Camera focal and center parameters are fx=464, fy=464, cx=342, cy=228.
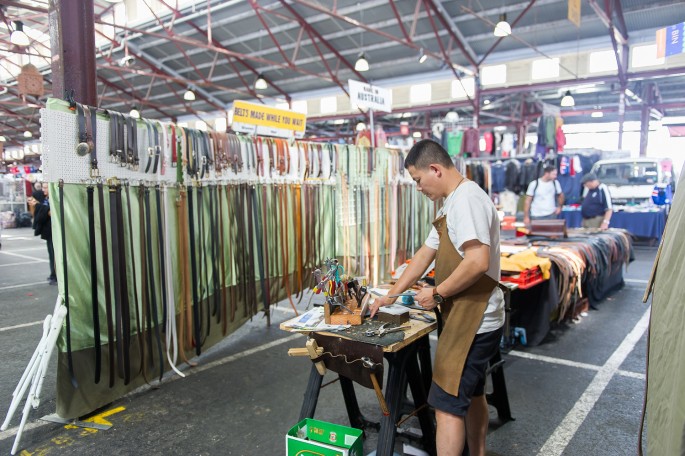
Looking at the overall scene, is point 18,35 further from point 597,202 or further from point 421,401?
point 597,202

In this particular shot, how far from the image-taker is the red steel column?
3203mm

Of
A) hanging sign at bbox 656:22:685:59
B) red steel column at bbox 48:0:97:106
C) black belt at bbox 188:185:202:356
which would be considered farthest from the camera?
hanging sign at bbox 656:22:685:59

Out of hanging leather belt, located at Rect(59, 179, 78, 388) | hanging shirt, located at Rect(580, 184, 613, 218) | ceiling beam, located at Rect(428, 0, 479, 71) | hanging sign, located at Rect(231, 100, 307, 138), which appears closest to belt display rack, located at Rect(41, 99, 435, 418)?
hanging leather belt, located at Rect(59, 179, 78, 388)

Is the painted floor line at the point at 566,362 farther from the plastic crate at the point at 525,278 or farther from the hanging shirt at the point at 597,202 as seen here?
the hanging shirt at the point at 597,202

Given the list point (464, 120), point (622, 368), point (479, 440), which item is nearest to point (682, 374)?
point (479, 440)

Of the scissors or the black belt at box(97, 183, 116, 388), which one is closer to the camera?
the scissors

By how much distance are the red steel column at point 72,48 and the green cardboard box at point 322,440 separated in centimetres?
268

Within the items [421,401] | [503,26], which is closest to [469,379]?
[421,401]

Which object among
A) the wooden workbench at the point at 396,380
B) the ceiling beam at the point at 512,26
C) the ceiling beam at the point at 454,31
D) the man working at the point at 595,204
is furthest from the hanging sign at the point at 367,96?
the ceiling beam at the point at 454,31

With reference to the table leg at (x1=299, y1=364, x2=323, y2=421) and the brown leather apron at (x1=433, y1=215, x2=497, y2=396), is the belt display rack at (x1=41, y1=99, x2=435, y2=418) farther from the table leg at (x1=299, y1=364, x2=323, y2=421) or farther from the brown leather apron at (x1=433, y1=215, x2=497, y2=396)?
the brown leather apron at (x1=433, y1=215, x2=497, y2=396)

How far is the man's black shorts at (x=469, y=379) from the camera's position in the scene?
2.09m

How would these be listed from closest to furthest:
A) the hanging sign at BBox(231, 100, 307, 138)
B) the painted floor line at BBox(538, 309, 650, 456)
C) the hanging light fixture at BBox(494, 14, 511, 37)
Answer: the painted floor line at BBox(538, 309, 650, 456) < the hanging sign at BBox(231, 100, 307, 138) < the hanging light fixture at BBox(494, 14, 511, 37)

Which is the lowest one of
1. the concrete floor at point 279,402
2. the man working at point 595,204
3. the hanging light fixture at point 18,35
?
the concrete floor at point 279,402

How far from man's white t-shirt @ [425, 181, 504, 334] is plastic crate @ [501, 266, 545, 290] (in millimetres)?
1731
